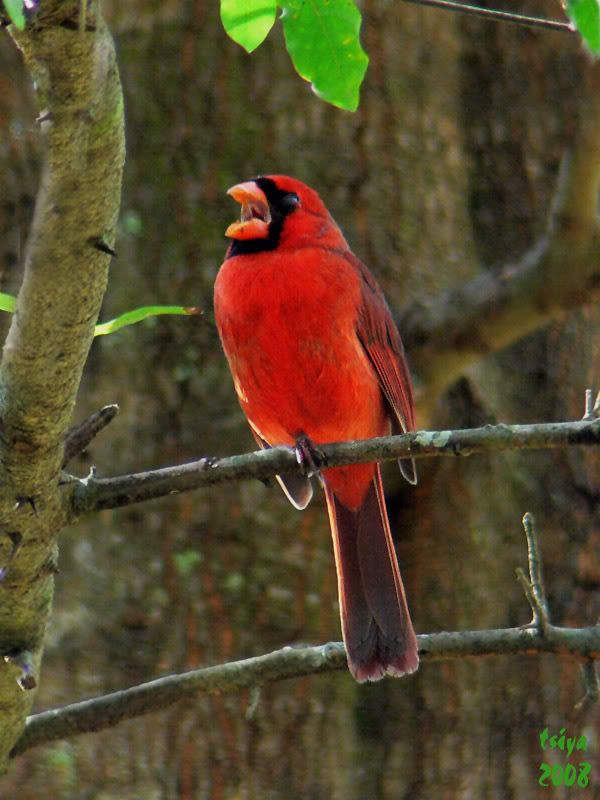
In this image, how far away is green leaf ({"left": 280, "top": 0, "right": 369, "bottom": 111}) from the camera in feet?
5.44

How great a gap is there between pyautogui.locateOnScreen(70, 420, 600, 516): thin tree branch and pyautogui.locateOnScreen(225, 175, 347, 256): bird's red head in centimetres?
131

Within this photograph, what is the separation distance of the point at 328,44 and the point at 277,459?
0.74 m

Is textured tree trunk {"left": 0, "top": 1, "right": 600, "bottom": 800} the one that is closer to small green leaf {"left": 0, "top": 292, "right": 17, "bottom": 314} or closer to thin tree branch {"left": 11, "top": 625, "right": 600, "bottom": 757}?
thin tree branch {"left": 11, "top": 625, "right": 600, "bottom": 757}

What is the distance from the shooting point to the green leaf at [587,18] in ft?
4.72

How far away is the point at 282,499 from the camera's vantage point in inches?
133

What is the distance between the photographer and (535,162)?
4.11 metres

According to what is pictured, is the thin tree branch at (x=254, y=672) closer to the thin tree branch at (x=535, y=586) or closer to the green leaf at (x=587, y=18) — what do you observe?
the thin tree branch at (x=535, y=586)

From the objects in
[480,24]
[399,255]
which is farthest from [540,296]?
[480,24]

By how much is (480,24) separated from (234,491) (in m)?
1.95

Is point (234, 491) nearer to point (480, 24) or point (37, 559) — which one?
point (37, 559)

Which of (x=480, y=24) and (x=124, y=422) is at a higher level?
(x=480, y=24)

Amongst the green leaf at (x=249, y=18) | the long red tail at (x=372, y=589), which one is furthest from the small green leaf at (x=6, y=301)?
the long red tail at (x=372, y=589)

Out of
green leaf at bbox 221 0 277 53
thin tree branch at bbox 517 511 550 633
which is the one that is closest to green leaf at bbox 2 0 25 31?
green leaf at bbox 221 0 277 53

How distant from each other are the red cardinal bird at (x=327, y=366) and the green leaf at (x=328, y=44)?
4.57 ft
